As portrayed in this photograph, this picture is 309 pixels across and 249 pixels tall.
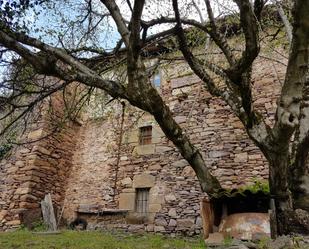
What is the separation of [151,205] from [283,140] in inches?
215

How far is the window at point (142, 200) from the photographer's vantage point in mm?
8719

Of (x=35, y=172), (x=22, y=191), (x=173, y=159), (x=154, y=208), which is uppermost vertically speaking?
(x=173, y=159)

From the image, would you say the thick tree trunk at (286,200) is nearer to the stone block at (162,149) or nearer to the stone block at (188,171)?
the stone block at (188,171)

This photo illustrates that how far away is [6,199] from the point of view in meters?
9.07

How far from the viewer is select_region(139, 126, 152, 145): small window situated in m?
9.49

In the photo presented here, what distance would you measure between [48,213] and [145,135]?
3352 millimetres

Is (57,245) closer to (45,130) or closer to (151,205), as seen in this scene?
(151,205)

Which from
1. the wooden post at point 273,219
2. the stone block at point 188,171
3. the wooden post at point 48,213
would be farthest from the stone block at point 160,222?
the wooden post at point 273,219

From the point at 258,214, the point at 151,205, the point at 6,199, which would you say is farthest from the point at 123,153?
the point at 258,214

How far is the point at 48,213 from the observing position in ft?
29.0

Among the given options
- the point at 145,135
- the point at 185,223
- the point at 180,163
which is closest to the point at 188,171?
the point at 180,163

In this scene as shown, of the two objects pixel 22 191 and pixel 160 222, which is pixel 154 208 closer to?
pixel 160 222

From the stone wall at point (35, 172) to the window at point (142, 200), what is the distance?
7.93 feet

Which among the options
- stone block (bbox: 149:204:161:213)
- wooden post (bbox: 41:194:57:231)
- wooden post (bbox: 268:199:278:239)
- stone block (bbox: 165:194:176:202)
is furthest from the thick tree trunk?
wooden post (bbox: 41:194:57:231)
